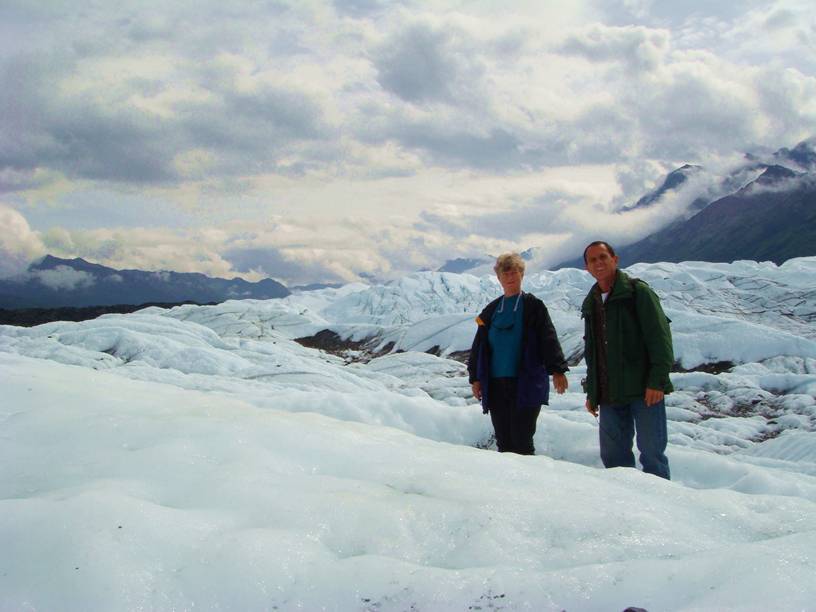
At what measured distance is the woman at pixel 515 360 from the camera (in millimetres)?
6441

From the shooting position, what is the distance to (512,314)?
657 cm

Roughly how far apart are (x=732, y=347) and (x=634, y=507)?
148 ft

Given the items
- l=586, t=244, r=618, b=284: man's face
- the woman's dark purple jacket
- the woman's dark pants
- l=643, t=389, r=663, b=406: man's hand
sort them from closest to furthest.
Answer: l=643, t=389, r=663, b=406: man's hand → l=586, t=244, r=618, b=284: man's face → the woman's dark purple jacket → the woman's dark pants

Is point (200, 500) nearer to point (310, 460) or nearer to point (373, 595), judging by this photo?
point (310, 460)

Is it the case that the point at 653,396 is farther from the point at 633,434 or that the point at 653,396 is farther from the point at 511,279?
the point at 511,279

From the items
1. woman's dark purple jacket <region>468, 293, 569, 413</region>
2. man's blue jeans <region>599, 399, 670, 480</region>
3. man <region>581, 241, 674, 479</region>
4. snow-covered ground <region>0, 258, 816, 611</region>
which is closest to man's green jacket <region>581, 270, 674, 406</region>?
man <region>581, 241, 674, 479</region>

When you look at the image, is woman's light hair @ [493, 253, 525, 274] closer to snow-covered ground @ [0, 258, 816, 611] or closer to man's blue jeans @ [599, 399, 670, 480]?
man's blue jeans @ [599, 399, 670, 480]

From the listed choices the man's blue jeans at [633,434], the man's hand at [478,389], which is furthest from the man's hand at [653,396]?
the man's hand at [478,389]

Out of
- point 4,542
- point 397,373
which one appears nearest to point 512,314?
point 4,542

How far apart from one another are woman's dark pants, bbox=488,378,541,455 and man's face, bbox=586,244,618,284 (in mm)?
1501

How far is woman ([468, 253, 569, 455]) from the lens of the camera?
6.44 meters

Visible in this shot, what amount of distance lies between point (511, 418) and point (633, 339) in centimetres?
165

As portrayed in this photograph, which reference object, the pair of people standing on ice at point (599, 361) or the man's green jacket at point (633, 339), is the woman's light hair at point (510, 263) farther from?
the man's green jacket at point (633, 339)

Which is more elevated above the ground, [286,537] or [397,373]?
[286,537]
